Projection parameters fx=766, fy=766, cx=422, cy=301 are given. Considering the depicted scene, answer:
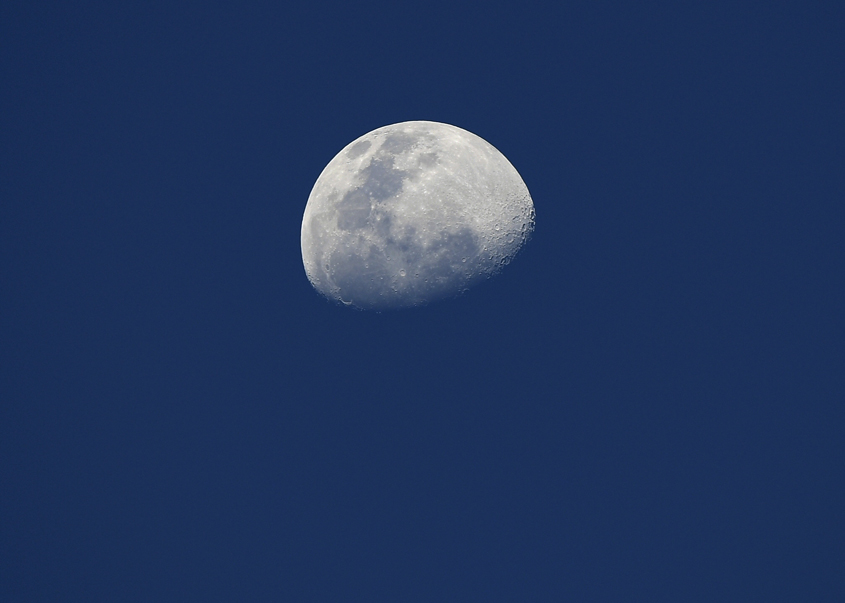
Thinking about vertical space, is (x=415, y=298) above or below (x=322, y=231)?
below

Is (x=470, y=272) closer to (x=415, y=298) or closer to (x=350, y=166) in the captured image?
(x=415, y=298)

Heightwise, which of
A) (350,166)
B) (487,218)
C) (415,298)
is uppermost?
(350,166)

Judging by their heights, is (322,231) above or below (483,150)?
below

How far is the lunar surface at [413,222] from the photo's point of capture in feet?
33.7

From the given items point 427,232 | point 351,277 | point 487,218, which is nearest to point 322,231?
point 351,277

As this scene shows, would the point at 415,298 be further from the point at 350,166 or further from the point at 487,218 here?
the point at 350,166

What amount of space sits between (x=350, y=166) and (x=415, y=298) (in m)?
2.23

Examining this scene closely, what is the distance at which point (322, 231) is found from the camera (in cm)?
1094

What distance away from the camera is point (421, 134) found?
1121 centimetres

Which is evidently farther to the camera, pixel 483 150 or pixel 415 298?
pixel 483 150

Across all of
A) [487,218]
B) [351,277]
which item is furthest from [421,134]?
[351,277]

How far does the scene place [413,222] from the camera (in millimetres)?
10250

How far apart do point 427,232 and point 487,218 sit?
92cm

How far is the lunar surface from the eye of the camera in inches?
405
